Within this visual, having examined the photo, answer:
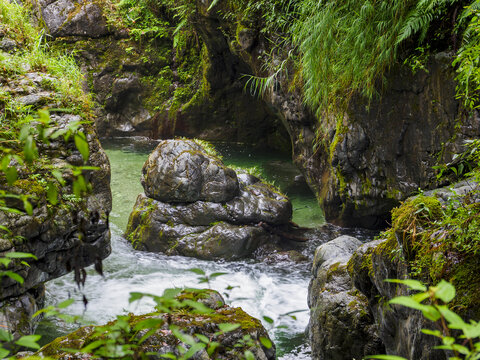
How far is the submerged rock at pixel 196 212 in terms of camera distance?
635cm

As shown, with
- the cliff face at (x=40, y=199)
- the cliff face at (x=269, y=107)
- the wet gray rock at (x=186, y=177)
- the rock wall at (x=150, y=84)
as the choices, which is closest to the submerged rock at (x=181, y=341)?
the cliff face at (x=40, y=199)

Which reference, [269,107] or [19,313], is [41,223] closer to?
[19,313]

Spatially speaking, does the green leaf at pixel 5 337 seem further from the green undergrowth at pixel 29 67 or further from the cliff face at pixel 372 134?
the cliff face at pixel 372 134

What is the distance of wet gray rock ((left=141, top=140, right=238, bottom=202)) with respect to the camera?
6.50 m

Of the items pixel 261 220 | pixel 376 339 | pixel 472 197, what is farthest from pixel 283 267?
pixel 472 197

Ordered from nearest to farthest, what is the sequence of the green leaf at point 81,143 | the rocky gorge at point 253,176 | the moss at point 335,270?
1. the green leaf at point 81,143
2. the rocky gorge at point 253,176
3. the moss at point 335,270

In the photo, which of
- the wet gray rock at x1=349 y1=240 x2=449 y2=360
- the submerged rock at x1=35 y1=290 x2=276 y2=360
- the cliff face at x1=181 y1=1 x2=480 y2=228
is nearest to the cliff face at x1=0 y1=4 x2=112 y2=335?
the submerged rock at x1=35 y1=290 x2=276 y2=360

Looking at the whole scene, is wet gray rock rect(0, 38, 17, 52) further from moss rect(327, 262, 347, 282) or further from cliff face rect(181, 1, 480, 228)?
moss rect(327, 262, 347, 282)

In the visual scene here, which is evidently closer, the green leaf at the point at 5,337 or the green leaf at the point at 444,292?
the green leaf at the point at 444,292

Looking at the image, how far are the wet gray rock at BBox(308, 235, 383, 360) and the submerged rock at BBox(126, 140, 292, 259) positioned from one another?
2.52 m

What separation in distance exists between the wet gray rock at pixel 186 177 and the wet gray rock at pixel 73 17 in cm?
749

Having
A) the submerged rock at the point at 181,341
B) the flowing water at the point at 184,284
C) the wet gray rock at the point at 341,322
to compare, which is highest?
the submerged rock at the point at 181,341

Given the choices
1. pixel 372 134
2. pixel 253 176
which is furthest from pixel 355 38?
pixel 253 176

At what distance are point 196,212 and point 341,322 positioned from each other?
352 centimetres
